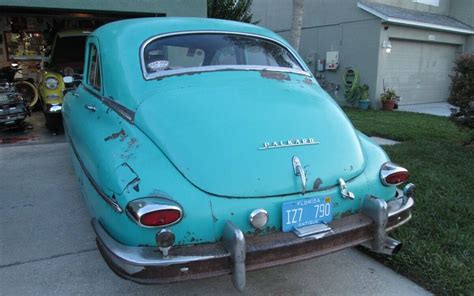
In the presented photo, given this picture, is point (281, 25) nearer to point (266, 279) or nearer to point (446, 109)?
point (446, 109)

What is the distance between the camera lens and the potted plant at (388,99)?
42.7ft

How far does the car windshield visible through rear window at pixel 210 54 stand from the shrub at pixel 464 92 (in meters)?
4.50

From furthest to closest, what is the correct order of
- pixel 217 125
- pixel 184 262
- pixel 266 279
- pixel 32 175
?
pixel 32 175 < pixel 266 279 < pixel 217 125 < pixel 184 262

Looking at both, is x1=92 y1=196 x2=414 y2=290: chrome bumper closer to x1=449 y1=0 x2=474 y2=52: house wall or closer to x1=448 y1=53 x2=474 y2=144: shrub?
x1=448 y1=53 x2=474 y2=144: shrub

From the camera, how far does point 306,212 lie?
2482mm

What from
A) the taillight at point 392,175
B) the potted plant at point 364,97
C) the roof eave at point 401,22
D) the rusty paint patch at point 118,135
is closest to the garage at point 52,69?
the rusty paint patch at point 118,135

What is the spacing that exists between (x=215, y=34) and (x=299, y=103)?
1.07 meters

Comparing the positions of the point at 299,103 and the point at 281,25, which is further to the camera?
the point at 281,25

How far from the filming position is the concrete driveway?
9.41 feet

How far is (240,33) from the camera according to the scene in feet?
11.7

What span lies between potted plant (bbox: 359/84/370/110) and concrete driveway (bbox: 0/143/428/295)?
10571 millimetres

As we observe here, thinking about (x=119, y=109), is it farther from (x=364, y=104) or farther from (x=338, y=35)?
(x=338, y=35)

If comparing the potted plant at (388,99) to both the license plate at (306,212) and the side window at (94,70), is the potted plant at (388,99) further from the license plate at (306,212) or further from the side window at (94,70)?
the license plate at (306,212)

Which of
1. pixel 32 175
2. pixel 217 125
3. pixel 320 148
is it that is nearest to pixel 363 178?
pixel 320 148
